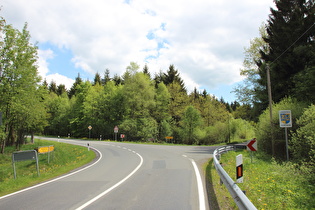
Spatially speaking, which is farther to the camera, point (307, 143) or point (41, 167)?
point (41, 167)

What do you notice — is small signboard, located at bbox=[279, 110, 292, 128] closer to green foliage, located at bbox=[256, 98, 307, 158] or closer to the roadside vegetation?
the roadside vegetation

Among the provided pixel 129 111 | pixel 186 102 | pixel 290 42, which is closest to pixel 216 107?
pixel 186 102

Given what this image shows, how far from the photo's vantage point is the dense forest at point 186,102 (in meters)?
17.8

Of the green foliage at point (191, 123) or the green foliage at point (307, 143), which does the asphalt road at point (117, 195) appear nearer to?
the green foliage at point (307, 143)

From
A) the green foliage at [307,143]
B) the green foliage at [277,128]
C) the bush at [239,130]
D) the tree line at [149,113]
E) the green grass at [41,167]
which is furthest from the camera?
the tree line at [149,113]

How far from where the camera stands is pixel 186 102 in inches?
2055

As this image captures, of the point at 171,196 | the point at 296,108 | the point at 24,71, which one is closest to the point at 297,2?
the point at 296,108

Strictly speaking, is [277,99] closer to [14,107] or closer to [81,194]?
[81,194]

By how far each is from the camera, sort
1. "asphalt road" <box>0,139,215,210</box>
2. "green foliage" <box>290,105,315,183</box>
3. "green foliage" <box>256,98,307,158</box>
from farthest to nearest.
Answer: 1. "green foliage" <box>256,98,307,158</box>
2. "green foliage" <box>290,105,315,183</box>
3. "asphalt road" <box>0,139,215,210</box>

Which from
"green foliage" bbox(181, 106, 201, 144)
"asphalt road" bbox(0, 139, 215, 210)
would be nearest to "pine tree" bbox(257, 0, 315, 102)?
"asphalt road" bbox(0, 139, 215, 210)

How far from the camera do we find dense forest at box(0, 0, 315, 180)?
58.5 ft

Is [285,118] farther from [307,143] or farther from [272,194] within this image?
[272,194]

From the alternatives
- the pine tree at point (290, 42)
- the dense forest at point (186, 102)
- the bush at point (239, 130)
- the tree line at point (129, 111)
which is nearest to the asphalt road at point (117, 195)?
the dense forest at point (186, 102)

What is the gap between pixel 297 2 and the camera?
21.8 m
